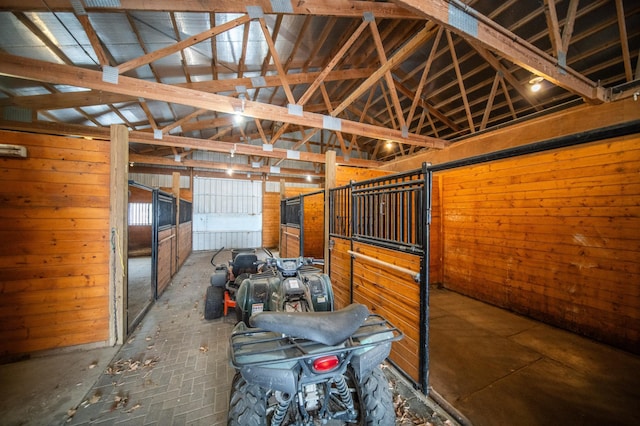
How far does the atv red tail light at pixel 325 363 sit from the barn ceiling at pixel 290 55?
9.86 feet

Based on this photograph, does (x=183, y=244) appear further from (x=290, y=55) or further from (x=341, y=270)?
(x=290, y=55)

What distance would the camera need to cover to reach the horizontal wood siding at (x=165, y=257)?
13.7ft

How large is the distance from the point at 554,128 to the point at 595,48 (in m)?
2.52

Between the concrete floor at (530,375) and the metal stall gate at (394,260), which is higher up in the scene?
the metal stall gate at (394,260)

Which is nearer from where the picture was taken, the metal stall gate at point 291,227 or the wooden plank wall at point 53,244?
the wooden plank wall at point 53,244

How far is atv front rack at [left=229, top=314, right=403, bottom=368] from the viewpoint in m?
1.09

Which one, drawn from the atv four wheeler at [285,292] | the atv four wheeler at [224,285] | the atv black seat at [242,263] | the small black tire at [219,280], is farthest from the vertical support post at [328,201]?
the small black tire at [219,280]

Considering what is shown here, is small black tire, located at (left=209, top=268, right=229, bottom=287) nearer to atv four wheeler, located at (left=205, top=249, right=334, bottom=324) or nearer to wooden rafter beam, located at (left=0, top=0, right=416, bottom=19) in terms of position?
atv four wheeler, located at (left=205, top=249, right=334, bottom=324)

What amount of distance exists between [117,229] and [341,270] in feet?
9.70

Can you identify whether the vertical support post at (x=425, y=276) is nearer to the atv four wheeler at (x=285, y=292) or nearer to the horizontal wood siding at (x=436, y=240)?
the atv four wheeler at (x=285, y=292)

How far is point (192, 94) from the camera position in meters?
3.48

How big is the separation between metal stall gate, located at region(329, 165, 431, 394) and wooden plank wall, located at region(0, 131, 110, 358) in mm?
3011

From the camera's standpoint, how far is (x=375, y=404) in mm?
1348

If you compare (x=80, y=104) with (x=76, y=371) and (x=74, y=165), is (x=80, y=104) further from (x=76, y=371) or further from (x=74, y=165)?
(x=76, y=371)
